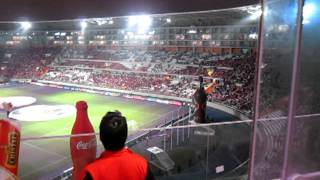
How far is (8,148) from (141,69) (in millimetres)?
23384

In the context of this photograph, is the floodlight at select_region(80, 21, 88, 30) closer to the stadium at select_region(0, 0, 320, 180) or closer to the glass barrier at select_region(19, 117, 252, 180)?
the stadium at select_region(0, 0, 320, 180)

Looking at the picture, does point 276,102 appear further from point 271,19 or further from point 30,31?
point 30,31

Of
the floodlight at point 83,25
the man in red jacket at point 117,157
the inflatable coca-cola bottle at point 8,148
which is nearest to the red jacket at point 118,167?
the man in red jacket at point 117,157

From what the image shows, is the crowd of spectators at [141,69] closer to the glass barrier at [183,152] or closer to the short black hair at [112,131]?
the glass barrier at [183,152]

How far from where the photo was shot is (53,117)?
50.5ft

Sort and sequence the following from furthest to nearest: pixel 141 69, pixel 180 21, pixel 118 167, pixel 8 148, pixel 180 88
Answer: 1. pixel 141 69
2. pixel 180 21
3. pixel 180 88
4. pixel 8 148
5. pixel 118 167

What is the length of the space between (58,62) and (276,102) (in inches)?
1194

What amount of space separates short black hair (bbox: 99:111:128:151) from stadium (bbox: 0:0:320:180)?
66cm

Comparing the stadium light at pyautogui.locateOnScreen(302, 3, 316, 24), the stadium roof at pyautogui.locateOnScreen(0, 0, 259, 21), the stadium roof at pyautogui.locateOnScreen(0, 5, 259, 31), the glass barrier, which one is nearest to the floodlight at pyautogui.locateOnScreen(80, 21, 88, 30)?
the stadium roof at pyautogui.locateOnScreen(0, 5, 259, 31)

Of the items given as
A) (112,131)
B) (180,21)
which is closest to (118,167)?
(112,131)

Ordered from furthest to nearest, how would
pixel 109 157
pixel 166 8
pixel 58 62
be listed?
pixel 58 62 < pixel 166 8 < pixel 109 157

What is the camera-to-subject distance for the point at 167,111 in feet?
54.6

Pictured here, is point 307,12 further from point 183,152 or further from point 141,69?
point 141,69

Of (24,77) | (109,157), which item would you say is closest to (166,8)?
(109,157)
